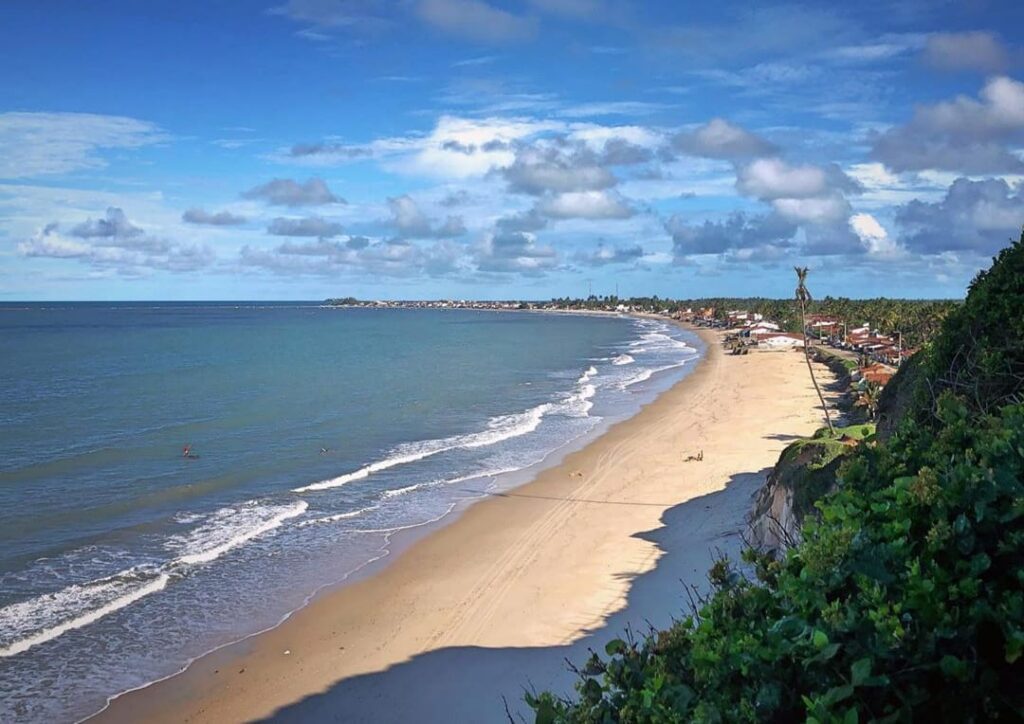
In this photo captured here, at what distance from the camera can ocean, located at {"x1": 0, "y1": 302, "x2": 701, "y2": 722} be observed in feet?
44.2

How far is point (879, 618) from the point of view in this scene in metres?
3.20

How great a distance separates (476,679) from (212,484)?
14.8 m

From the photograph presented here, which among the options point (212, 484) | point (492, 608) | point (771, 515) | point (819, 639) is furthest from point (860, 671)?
point (212, 484)

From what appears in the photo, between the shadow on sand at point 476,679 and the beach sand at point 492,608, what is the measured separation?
3 centimetres

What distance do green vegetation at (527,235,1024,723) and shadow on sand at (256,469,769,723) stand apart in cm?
616

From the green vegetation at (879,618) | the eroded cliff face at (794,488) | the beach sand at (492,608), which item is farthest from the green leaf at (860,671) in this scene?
the eroded cliff face at (794,488)

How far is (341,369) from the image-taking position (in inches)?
2315

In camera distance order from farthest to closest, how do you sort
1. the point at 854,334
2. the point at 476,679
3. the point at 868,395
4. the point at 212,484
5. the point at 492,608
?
the point at 854,334 → the point at 868,395 → the point at 212,484 → the point at 492,608 → the point at 476,679

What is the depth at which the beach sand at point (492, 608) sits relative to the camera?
11.1 metres

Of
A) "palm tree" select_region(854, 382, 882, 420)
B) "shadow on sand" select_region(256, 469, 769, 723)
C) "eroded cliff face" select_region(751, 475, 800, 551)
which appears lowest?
"shadow on sand" select_region(256, 469, 769, 723)

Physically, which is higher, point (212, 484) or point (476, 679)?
point (212, 484)

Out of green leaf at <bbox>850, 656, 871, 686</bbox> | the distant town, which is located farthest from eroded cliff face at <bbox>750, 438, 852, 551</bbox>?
the distant town

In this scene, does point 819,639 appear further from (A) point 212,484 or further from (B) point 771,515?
(A) point 212,484

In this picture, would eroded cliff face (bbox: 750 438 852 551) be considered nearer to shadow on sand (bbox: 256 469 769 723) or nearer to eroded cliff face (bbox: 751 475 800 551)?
eroded cliff face (bbox: 751 475 800 551)
